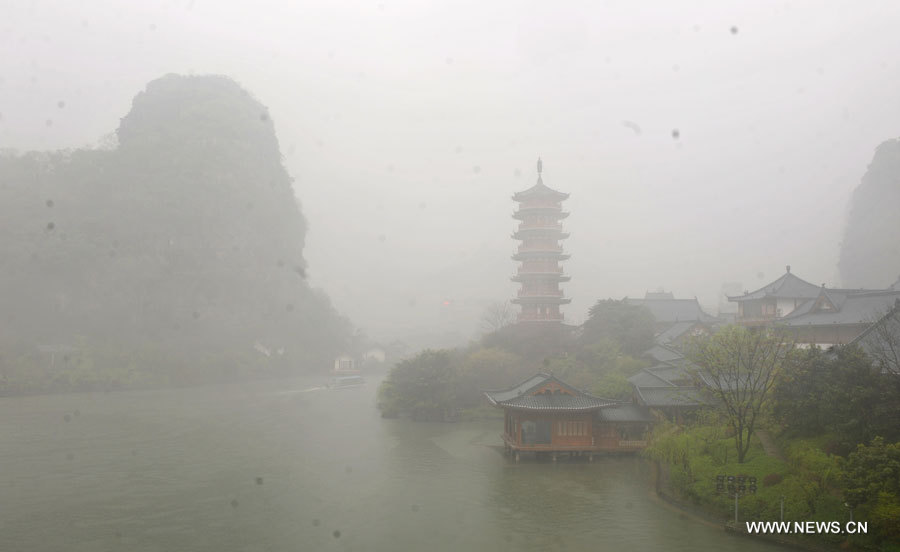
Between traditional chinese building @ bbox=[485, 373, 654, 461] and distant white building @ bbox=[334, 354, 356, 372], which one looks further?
distant white building @ bbox=[334, 354, 356, 372]

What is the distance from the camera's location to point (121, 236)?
2066 inches

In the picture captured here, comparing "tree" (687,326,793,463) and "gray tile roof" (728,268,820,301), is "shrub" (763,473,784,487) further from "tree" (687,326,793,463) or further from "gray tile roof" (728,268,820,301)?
"gray tile roof" (728,268,820,301)

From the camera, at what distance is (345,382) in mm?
51375

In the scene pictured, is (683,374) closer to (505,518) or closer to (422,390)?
(505,518)

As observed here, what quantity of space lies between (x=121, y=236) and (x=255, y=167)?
16.6 meters

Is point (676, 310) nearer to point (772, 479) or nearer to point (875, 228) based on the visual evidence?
point (772, 479)

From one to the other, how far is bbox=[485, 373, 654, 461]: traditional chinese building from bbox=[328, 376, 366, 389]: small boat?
29.5m

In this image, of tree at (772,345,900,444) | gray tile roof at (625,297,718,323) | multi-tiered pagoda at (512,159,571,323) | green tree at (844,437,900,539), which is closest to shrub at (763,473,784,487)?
tree at (772,345,900,444)

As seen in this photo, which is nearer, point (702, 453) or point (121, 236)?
point (702, 453)

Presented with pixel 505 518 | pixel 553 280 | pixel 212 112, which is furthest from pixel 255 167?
pixel 505 518

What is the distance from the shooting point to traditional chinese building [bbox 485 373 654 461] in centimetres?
2214

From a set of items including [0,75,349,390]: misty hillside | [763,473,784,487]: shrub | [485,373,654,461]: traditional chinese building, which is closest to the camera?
[763,473,784,487]: shrub

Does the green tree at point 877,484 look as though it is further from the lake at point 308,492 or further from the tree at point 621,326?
the tree at point 621,326

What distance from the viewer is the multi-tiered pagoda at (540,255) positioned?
133ft
